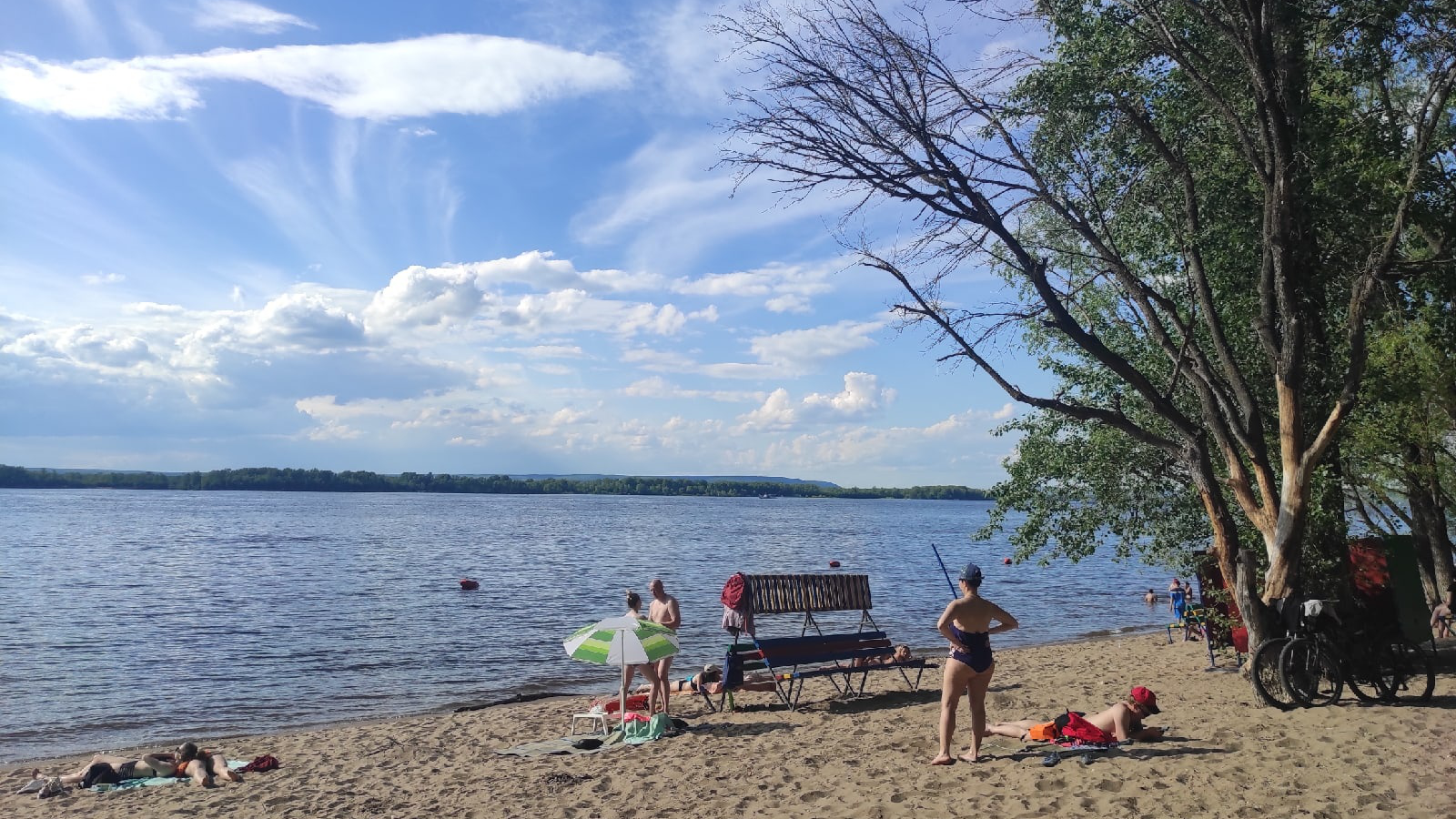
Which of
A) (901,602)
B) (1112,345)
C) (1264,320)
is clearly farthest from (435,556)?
(1264,320)

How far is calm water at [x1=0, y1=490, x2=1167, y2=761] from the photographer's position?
1667 centimetres

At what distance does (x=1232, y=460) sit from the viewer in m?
11.0

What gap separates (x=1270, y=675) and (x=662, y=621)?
21.8ft

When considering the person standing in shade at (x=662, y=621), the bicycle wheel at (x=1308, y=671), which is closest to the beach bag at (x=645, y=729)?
the person standing in shade at (x=662, y=621)

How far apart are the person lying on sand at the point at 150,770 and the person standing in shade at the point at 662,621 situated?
4452mm

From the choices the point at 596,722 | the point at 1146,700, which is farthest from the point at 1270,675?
the point at 596,722

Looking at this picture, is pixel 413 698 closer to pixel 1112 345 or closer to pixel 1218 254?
pixel 1112 345

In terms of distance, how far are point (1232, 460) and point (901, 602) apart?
21846 millimetres

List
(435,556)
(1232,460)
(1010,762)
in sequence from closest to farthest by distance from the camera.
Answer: (1010,762) < (1232,460) < (435,556)

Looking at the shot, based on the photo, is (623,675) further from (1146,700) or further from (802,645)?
(1146,700)

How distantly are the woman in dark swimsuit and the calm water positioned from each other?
10.0 metres

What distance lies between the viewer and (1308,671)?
952 centimetres

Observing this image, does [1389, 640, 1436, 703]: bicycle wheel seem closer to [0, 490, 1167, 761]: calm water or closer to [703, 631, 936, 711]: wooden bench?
[703, 631, 936, 711]: wooden bench

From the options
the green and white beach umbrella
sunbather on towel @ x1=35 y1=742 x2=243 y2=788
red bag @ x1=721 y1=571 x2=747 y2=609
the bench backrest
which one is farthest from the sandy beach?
red bag @ x1=721 y1=571 x2=747 y2=609
